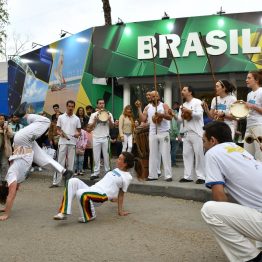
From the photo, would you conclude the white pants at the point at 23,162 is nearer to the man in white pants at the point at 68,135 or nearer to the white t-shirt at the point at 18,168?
the white t-shirt at the point at 18,168

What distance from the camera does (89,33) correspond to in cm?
1727

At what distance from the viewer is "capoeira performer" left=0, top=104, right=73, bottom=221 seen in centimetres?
642

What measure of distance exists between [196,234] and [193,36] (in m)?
11.0

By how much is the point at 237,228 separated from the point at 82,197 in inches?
102

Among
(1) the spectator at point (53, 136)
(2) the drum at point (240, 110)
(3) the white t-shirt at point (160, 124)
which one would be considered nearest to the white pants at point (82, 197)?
(2) the drum at point (240, 110)

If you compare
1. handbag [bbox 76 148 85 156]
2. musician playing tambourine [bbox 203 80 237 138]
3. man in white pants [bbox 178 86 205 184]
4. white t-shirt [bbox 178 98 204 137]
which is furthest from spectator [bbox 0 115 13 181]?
musician playing tambourine [bbox 203 80 237 138]

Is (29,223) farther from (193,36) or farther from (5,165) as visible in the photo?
(193,36)

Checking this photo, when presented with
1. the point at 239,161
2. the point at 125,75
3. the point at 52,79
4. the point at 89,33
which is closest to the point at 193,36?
the point at 125,75

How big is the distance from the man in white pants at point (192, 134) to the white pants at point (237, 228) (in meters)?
4.23

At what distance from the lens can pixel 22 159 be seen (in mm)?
6645

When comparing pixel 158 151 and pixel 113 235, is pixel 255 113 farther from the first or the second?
pixel 113 235

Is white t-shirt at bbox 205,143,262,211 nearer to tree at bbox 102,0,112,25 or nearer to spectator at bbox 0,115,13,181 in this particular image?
spectator at bbox 0,115,13,181

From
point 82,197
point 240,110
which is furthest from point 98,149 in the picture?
point 240,110

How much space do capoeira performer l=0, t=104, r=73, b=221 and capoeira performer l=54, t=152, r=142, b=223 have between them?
1030 millimetres
